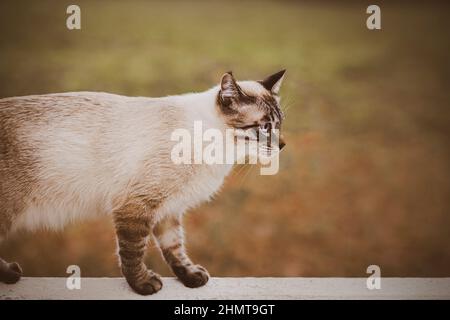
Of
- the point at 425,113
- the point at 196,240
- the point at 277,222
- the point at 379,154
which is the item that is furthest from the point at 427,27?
the point at 196,240

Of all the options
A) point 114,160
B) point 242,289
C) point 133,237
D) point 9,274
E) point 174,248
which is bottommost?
point 242,289

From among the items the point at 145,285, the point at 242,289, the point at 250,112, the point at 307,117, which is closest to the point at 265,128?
the point at 250,112

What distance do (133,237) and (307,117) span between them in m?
1.87

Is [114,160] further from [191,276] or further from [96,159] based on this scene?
[191,276]

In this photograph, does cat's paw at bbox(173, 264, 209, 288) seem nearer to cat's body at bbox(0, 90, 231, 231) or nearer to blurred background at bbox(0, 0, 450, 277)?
cat's body at bbox(0, 90, 231, 231)

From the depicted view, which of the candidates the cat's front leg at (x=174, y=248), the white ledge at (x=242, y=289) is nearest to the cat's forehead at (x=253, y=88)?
the cat's front leg at (x=174, y=248)

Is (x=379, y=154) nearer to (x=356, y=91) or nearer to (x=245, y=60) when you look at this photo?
(x=356, y=91)

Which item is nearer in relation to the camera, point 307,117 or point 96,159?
point 96,159

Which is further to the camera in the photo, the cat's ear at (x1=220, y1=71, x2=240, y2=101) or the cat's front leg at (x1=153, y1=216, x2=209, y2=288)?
the cat's front leg at (x1=153, y1=216, x2=209, y2=288)

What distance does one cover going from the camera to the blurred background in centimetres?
325

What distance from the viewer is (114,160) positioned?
7.55 feet

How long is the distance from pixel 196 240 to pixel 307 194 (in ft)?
2.92

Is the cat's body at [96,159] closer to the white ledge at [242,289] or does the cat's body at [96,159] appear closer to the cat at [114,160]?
the cat at [114,160]

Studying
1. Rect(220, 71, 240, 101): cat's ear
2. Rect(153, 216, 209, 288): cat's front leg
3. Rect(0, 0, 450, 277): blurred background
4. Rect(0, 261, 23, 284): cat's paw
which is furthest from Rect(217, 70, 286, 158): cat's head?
Rect(0, 261, 23, 284): cat's paw
